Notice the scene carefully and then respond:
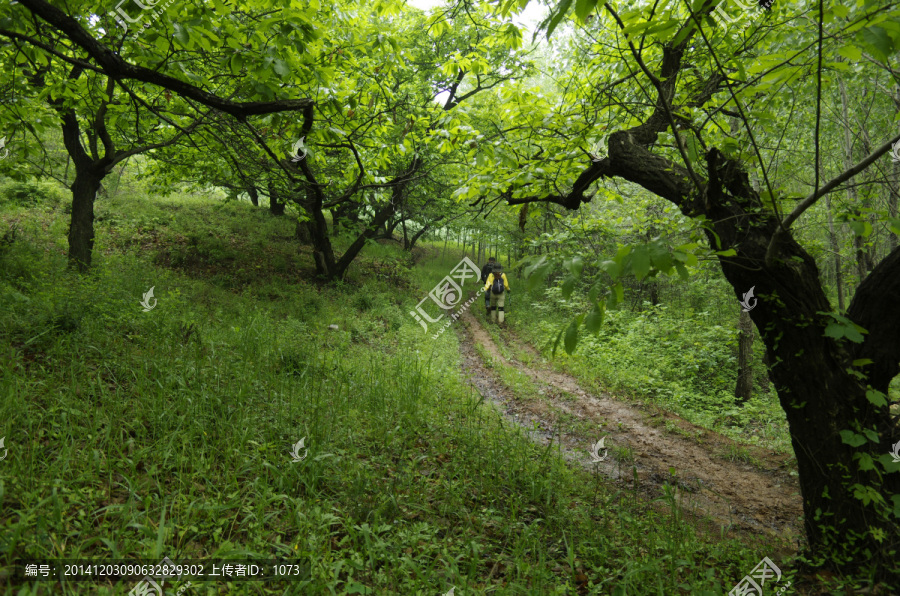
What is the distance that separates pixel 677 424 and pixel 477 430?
153 inches

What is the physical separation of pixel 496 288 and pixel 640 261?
43.4 feet

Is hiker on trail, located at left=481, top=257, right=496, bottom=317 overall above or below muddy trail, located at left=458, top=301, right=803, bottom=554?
above

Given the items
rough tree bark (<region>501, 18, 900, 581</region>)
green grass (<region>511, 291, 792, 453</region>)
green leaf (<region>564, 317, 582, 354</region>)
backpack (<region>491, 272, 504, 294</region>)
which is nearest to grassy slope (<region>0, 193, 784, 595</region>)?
rough tree bark (<region>501, 18, 900, 581</region>)

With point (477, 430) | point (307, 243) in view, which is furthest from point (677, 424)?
point (307, 243)

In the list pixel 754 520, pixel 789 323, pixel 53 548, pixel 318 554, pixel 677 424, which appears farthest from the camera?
pixel 677 424

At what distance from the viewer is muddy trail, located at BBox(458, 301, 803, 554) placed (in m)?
4.22

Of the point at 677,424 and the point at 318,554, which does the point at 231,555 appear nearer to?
the point at 318,554

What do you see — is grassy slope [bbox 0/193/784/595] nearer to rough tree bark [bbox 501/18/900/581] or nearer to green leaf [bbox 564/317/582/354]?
rough tree bark [bbox 501/18/900/581]

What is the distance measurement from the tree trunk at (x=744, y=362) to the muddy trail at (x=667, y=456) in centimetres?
267

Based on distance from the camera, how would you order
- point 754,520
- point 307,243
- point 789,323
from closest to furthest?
point 789,323, point 754,520, point 307,243

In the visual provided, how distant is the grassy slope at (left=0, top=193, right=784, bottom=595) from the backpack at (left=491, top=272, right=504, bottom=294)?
8.12 m

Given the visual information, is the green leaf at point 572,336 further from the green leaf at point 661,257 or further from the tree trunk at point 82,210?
the tree trunk at point 82,210

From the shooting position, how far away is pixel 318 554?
103 inches

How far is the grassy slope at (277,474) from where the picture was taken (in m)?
2.56
